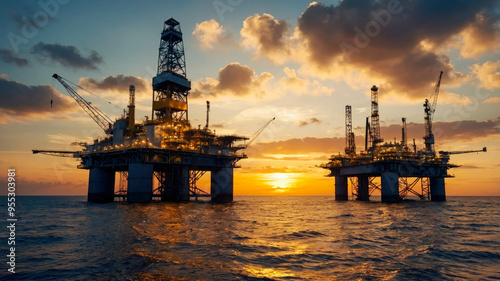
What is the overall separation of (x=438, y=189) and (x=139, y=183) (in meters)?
93.9

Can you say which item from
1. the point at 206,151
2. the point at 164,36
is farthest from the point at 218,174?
the point at 164,36

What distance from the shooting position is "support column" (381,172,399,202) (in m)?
90.8

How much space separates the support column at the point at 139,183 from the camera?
6134 centimetres

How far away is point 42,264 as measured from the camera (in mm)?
16266

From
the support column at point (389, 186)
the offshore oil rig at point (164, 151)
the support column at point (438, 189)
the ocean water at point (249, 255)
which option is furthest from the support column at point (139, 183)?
the support column at point (438, 189)

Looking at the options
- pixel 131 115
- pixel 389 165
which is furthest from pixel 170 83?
pixel 389 165

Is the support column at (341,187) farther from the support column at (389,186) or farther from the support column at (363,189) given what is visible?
the support column at (389,186)

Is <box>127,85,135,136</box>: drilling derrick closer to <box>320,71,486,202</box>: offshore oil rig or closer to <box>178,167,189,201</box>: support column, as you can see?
<box>178,167,189,201</box>: support column

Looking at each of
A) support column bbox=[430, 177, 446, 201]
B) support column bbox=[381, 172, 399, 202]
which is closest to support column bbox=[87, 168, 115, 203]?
support column bbox=[381, 172, 399, 202]

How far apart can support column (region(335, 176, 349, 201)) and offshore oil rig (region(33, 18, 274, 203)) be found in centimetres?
5003

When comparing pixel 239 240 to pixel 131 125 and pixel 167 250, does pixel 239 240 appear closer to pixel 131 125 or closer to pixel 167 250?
pixel 167 250

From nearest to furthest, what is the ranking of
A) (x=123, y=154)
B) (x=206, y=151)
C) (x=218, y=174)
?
(x=123, y=154) → (x=206, y=151) → (x=218, y=174)

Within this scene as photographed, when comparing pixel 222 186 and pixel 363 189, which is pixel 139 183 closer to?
pixel 222 186

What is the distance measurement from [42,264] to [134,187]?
1849 inches
